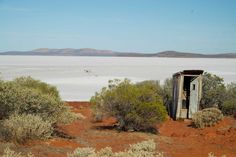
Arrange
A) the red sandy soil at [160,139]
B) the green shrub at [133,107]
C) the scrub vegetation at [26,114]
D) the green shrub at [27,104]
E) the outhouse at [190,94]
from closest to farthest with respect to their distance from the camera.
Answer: the red sandy soil at [160,139] < the scrub vegetation at [26,114] < the green shrub at [27,104] < the green shrub at [133,107] < the outhouse at [190,94]

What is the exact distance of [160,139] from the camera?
1641cm

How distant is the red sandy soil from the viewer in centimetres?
1262

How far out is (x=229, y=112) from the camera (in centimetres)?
2461

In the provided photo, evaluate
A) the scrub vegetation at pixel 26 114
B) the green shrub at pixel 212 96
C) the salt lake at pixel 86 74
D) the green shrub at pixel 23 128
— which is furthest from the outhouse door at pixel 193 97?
the salt lake at pixel 86 74

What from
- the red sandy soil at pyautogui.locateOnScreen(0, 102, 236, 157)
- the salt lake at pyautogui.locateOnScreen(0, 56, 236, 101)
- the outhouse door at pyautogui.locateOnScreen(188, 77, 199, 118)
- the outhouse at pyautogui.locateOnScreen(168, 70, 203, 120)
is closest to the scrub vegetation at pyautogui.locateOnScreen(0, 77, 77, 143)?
the red sandy soil at pyautogui.locateOnScreen(0, 102, 236, 157)

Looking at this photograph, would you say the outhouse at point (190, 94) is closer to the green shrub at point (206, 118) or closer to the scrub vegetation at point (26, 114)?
the green shrub at point (206, 118)

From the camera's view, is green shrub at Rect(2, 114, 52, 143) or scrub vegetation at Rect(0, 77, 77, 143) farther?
scrub vegetation at Rect(0, 77, 77, 143)

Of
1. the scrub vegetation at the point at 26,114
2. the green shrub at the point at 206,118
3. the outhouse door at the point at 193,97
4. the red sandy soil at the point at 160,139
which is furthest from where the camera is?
the outhouse door at the point at 193,97

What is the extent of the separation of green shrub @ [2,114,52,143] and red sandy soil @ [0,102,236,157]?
275 mm

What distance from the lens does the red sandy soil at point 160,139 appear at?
12.6 metres

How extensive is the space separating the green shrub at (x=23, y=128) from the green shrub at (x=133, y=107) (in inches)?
224

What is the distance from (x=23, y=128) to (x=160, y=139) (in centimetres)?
590

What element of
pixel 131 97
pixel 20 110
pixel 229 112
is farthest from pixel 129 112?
pixel 229 112

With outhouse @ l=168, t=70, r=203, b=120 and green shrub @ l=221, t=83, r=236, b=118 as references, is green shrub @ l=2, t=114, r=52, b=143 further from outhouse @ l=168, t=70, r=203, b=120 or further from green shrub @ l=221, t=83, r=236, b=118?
green shrub @ l=221, t=83, r=236, b=118
